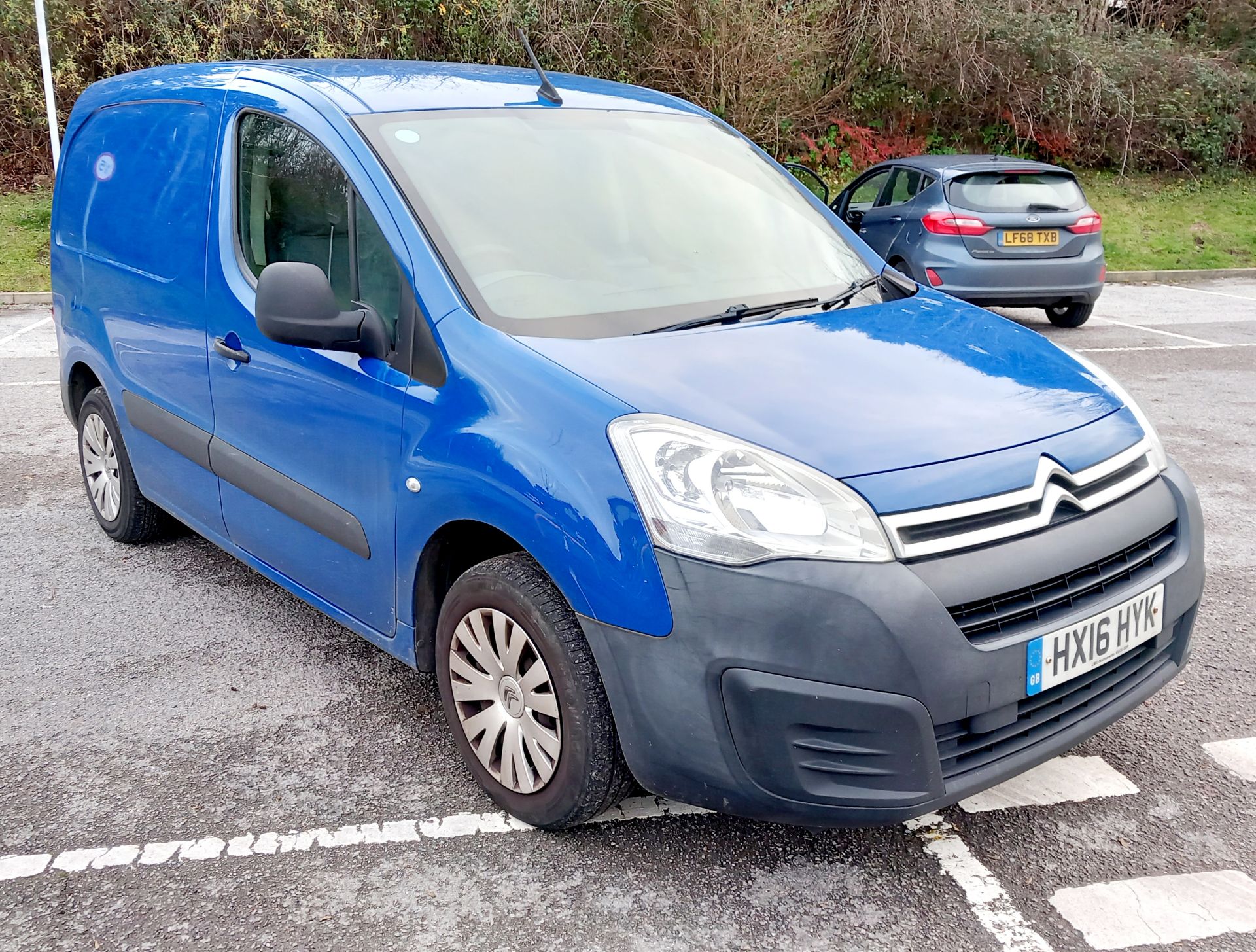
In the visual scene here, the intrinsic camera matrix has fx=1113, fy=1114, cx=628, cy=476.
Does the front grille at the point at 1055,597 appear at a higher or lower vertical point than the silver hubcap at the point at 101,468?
higher

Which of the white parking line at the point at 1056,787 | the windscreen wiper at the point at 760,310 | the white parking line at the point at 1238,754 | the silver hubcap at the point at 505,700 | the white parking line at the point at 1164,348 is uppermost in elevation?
the windscreen wiper at the point at 760,310

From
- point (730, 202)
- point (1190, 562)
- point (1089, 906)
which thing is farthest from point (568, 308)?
point (1089, 906)

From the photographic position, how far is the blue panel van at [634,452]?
2.14 meters

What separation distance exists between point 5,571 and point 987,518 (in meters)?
3.78

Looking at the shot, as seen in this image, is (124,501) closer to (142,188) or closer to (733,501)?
(142,188)

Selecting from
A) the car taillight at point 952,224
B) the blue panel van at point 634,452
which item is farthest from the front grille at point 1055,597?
the car taillight at point 952,224

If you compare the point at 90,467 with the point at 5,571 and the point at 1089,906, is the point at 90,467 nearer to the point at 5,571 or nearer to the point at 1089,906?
the point at 5,571

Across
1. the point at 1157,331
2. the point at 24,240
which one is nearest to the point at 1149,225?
the point at 1157,331

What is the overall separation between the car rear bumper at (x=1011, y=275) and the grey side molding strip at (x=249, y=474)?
7.03 m

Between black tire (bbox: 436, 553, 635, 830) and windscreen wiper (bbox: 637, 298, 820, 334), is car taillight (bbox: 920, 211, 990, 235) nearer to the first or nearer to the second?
windscreen wiper (bbox: 637, 298, 820, 334)

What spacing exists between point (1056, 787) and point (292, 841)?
1.87 m

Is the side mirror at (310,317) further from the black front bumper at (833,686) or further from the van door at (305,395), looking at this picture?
the black front bumper at (833,686)

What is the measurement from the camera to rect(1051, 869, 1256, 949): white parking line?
2.25m

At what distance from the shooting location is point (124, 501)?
14.5ft
